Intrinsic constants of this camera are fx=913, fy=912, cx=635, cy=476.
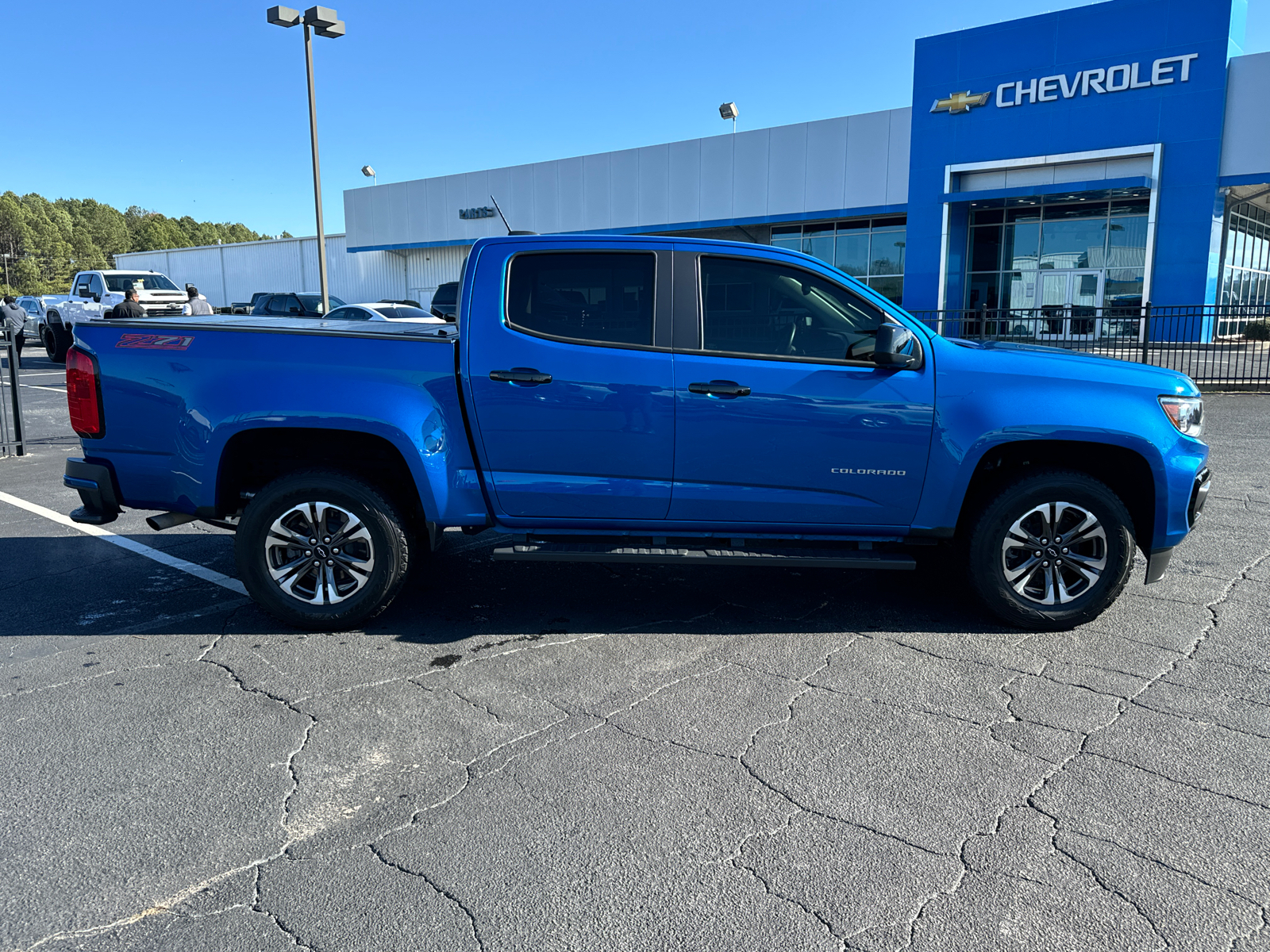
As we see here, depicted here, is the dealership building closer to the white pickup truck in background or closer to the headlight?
the white pickup truck in background

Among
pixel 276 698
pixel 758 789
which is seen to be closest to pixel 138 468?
pixel 276 698

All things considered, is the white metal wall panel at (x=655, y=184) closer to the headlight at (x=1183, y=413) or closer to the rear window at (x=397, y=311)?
the rear window at (x=397, y=311)

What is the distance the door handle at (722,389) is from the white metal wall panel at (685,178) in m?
32.3

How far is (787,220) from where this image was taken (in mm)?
33594

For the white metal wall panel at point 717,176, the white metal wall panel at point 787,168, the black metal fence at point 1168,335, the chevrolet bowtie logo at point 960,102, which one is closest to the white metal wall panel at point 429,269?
the white metal wall panel at point 717,176

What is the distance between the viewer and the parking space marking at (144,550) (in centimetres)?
577

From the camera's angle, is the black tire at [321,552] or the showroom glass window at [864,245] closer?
the black tire at [321,552]

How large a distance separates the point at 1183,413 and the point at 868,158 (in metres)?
29.2

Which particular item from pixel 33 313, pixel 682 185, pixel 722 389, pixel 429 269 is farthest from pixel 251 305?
pixel 722 389

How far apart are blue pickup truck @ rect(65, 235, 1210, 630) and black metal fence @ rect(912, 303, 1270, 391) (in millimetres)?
11093

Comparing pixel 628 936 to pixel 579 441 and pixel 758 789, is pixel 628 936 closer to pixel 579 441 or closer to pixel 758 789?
pixel 758 789

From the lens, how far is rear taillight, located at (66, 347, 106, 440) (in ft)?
15.3

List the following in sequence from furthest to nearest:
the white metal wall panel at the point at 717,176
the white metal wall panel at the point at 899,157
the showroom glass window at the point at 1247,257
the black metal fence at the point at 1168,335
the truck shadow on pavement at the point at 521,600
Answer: the white metal wall panel at the point at 717,176 → the white metal wall panel at the point at 899,157 → the showroom glass window at the point at 1247,257 → the black metal fence at the point at 1168,335 → the truck shadow on pavement at the point at 521,600

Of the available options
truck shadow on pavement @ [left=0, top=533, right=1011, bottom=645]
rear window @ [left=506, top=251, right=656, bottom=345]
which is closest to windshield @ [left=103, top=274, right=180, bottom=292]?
truck shadow on pavement @ [left=0, top=533, right=1011, bottom=645]
